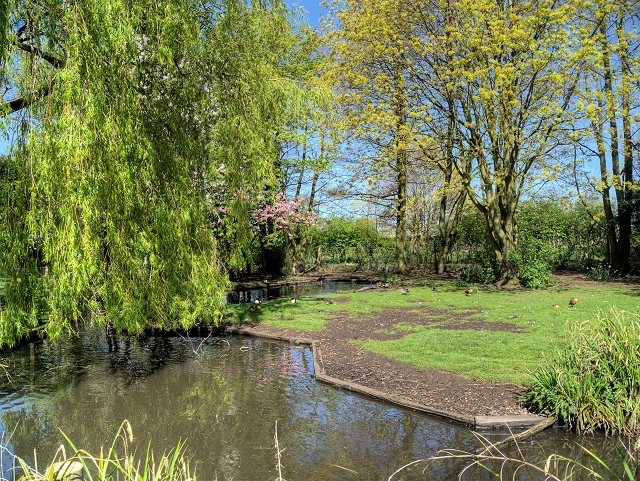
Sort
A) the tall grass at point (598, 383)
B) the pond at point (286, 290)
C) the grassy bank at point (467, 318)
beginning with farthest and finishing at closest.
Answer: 1. the pond at point (286, 290)
2. the grassy bank at point (467, 318)
3. the tall grass at point (598, 383)

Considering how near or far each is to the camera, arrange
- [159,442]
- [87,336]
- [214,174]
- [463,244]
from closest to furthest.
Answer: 1. [159,442]
2. [214,174]
3. [87,336]
4. [463,244]

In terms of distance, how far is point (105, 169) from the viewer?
535 centimetres

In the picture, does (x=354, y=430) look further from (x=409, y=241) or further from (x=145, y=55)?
(x=409, y=241)

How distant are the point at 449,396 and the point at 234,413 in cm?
257

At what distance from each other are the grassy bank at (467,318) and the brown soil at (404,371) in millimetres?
118

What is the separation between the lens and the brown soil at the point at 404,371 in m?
5.31

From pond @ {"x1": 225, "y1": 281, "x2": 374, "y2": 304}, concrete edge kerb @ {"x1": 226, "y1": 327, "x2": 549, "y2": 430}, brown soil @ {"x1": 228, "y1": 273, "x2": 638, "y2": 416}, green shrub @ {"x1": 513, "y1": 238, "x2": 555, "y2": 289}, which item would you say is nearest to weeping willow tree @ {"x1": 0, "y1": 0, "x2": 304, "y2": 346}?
concrete edge kerb @ {"x1": 226, "y1": 327, "x2": 549, "y2": 430}

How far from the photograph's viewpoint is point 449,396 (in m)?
5.52

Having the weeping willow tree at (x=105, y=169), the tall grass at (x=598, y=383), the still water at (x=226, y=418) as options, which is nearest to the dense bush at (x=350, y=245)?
the still water at (x=226, y=418)

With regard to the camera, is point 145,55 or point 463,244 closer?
point 145,55

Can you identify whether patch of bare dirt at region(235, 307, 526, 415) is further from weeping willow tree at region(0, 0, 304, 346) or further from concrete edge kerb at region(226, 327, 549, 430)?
weeping willow tree at region(0, 0, 304, 346)

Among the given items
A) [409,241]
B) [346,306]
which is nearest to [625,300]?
[346,306]

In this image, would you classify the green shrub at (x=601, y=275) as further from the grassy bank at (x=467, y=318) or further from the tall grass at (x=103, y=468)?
the tall grass at (x=103, y=468)

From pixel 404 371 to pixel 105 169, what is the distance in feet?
15.3
